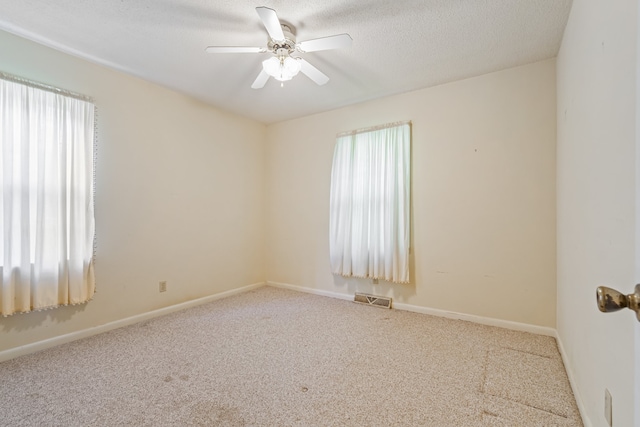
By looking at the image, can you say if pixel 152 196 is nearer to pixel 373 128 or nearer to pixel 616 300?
pixel 373 128

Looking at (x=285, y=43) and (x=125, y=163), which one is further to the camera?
(x=125, y=163)

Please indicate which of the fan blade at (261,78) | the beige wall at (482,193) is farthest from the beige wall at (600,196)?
the fan blade at (261,78)

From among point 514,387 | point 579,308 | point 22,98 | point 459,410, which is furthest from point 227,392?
point 22,98

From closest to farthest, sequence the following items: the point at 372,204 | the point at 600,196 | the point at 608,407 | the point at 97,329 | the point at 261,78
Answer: the point at 608,407 → the point at 600,196 → the point at 261,78 → the point at 97,329 → the point at 372,204

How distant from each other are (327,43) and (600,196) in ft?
5.62

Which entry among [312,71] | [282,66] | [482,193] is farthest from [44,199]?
[482,193]

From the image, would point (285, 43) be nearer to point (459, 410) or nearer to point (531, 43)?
point (531, 43)

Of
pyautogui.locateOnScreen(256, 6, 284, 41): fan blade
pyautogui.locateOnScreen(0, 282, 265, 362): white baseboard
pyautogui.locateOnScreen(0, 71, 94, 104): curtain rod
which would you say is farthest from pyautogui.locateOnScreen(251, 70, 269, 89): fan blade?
pyautogui.locateOnScreen(0, 282, 265, 362): white baseboard

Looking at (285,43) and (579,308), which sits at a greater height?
(285,43)

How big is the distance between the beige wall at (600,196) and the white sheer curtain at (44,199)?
10.6ft

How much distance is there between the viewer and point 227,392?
1696 millimetres

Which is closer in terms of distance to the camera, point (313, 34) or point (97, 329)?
point (313, 34)

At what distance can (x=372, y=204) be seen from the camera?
3.30 metres

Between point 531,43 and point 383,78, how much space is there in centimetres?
120
